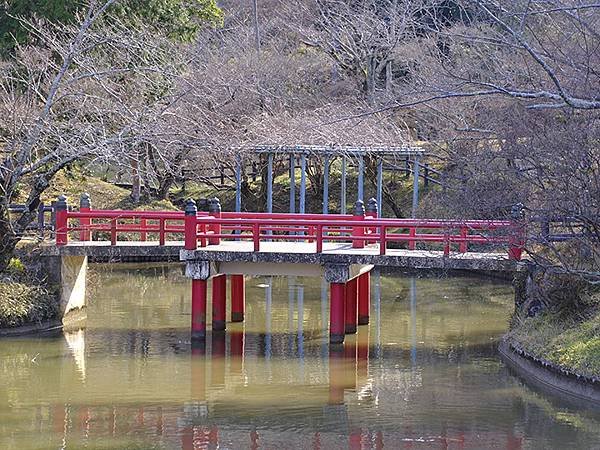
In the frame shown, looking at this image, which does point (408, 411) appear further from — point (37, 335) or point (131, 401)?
point (37, 335)

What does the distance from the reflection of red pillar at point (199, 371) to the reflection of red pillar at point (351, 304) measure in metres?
3.02

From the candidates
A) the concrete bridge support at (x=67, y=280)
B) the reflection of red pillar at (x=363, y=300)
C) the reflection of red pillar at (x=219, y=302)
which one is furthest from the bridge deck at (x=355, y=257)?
the concrete bridge support at (x=67, y=280)

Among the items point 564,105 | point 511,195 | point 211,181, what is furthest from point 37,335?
point 211,181

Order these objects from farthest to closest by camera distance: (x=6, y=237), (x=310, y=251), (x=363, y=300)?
1. (x=363, y=300)
2. (x=6, y=237)
3. (x=310, y=251)

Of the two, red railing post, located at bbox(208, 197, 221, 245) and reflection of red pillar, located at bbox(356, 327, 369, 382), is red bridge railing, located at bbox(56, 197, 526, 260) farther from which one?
reflection of red pillar, located at bbox(356, 327, 369, 382)

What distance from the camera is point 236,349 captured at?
21.1 metres

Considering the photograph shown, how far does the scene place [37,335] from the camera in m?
21.8

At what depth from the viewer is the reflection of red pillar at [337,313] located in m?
21.0

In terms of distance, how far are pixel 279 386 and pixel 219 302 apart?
4.63m

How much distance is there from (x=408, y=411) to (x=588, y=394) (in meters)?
2.85

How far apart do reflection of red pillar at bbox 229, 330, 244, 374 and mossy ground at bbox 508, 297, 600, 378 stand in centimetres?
495

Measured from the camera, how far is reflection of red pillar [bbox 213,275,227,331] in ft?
73.8

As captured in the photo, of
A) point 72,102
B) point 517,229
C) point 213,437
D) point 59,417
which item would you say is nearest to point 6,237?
point 72,102

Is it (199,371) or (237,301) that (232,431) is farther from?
(237,301)
